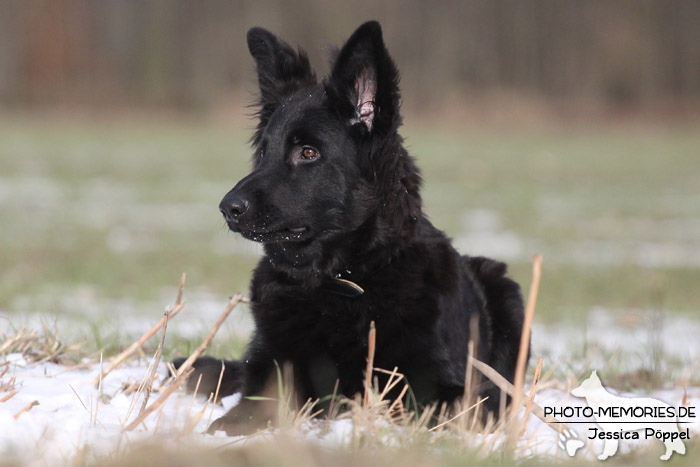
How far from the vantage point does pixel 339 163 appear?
3752 mm

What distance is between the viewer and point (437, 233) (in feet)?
13.0

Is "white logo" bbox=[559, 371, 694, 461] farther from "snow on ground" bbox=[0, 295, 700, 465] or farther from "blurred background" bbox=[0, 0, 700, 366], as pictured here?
"blurred background" bbox=[0, 0, 700, 366]

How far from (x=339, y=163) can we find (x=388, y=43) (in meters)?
35.2

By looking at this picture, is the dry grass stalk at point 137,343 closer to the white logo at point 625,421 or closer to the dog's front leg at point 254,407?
the dog's front leg at point 254,407

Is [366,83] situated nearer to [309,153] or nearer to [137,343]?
[309,153]

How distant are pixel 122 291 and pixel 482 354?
652 centimetres

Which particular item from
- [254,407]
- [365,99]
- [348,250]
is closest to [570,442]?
[254,407]

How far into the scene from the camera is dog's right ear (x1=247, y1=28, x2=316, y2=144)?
4.19 meters

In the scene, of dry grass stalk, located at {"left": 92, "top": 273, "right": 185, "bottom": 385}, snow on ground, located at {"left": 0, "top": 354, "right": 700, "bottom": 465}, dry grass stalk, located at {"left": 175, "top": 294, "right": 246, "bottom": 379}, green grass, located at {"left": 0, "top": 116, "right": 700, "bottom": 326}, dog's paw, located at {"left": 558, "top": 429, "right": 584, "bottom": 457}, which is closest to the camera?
snow on ground, located at {"left": 0, "top": 354, "right": 700, "bottom": 465}

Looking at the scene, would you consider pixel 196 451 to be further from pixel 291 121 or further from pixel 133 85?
pixel 133 85

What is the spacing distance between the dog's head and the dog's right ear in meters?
0.33

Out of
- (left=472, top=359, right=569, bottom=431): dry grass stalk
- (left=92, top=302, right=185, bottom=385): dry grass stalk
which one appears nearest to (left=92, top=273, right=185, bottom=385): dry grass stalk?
(left=92, top=302, right=185, bottom=385): dry grass stalk

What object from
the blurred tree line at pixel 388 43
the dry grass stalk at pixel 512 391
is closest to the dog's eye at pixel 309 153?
the dry grass stalk at pixel 512 391

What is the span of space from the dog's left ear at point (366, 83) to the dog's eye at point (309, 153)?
220 millimetres
